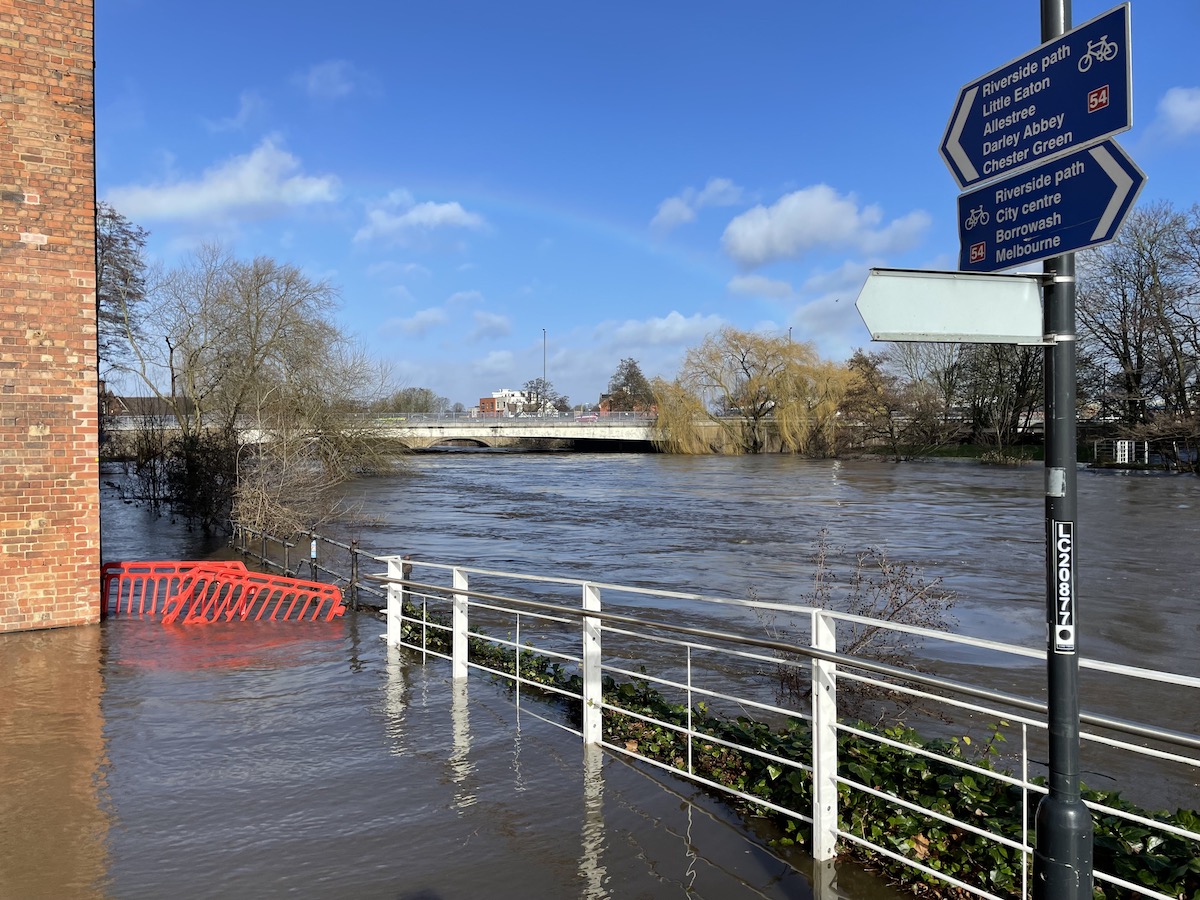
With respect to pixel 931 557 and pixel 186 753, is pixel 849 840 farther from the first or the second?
pixel 931 557

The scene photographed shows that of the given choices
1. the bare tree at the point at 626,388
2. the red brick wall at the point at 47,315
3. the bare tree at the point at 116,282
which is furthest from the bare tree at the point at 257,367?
the bare tree at the point at 626,388

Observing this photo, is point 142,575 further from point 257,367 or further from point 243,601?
point 257,367

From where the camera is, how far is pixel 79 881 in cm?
448

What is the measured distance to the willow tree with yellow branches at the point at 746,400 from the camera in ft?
226

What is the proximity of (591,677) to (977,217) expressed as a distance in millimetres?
4306

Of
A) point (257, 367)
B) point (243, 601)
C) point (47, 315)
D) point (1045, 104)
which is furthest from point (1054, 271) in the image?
point (257, 367)

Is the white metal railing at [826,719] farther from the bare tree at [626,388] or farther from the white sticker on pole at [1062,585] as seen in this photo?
the bare tree at [626,388]

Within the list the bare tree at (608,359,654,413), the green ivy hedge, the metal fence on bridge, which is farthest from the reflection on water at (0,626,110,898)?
the bare tree at (608,359,654,413)

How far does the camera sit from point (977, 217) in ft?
10.2

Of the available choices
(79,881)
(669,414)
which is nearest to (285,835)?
(79,881)

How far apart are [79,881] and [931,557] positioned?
64.9 ft

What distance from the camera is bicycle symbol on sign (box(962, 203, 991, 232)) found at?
3.07m

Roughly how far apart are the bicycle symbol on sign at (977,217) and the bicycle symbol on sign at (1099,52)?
504 mm

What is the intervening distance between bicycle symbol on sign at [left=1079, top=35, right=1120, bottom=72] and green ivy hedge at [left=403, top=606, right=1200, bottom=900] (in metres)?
3.08
